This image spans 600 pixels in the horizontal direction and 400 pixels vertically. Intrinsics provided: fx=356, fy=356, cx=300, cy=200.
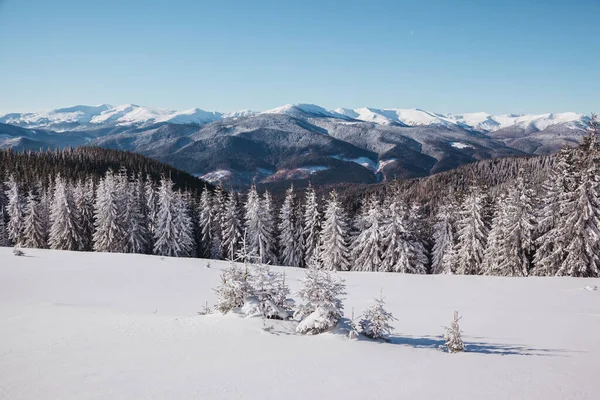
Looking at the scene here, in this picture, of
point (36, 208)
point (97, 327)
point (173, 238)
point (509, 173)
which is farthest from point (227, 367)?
point (509, 173)

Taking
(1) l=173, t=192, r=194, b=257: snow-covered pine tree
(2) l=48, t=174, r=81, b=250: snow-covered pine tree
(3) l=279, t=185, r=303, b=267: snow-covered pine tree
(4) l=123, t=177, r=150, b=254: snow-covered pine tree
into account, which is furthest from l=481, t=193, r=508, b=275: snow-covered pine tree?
(2) l=48, t=174, r=81, b=250: snow-covered pine tree

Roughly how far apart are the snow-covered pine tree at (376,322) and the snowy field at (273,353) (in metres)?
0.43

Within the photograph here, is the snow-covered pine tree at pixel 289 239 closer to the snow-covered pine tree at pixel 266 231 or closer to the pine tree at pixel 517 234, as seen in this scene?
the snow-covered pine tree at pixel 266 231

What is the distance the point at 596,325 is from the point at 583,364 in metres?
4.85

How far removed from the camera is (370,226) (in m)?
42.6

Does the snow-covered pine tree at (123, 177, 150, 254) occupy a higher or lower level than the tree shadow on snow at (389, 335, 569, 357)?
lower

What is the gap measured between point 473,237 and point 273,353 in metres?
32.5

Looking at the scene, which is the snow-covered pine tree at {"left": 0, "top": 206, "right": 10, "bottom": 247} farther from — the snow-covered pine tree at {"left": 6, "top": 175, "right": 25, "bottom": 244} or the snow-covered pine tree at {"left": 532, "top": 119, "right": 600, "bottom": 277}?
the snow-covered pine tree at {"left": 532, "top": 119, "right": 600, "bottom": 277}

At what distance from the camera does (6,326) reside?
10.6m

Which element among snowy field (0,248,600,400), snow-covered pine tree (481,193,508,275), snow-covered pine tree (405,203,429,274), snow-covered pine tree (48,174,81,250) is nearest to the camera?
snowy field (0,248,600,400)

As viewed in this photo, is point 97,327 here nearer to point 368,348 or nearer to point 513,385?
point 368,348

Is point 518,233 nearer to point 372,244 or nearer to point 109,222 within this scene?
point 372,244

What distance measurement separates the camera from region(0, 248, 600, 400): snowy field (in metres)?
7.21

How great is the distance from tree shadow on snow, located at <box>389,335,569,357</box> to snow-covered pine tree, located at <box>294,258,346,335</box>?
213 cm
